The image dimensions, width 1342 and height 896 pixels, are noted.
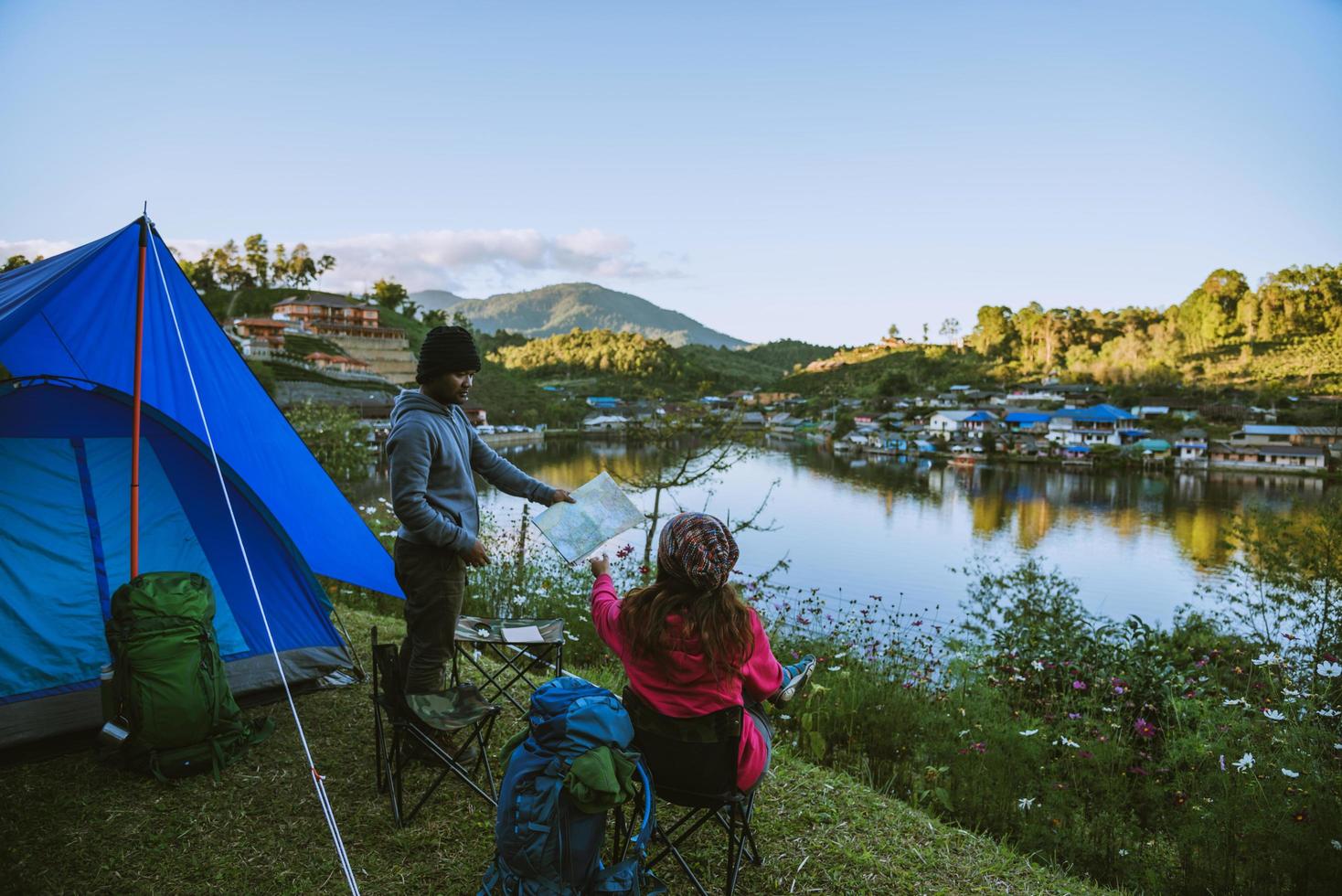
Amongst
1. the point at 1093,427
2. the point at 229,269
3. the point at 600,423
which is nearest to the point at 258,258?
the point at 229,269

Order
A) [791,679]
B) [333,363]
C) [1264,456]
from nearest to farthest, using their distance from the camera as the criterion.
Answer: [791,679] → [1264,456] → [333,363]

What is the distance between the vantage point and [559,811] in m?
1.58

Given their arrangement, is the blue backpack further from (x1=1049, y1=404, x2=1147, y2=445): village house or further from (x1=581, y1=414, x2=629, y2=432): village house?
(x1=1049, y1=404, x2=1147, y2=445): village house

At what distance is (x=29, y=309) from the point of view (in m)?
2.67

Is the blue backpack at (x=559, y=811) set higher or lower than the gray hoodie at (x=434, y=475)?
lower

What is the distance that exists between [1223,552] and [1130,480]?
16199 millimetres

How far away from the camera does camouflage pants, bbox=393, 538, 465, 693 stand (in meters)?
2.64

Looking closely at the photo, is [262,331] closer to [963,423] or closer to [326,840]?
[963,423]

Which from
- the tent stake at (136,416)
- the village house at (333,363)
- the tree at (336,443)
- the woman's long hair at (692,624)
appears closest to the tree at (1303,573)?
the woman's long hair at (692,624)

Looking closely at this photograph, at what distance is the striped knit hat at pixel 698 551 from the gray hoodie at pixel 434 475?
104cm

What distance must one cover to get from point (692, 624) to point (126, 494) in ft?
10.4

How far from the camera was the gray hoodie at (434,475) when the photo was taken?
251 centimetres

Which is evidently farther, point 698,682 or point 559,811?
point 698,682

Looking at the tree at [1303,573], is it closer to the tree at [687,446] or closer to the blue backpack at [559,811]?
the tree at [687,446]
